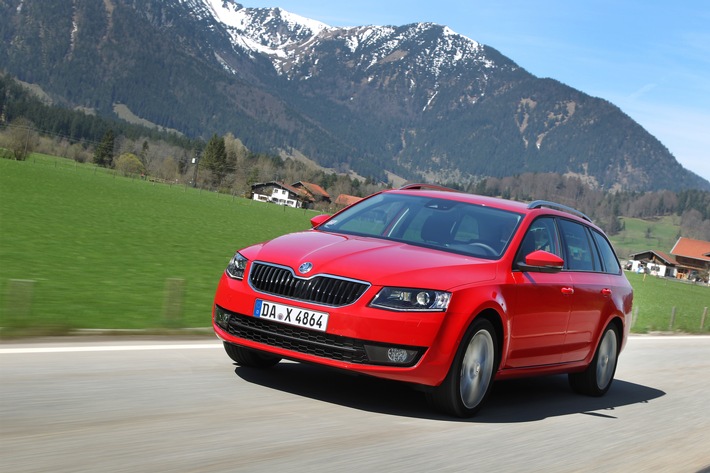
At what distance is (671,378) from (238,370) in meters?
6.85

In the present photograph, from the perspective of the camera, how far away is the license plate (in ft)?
20.8

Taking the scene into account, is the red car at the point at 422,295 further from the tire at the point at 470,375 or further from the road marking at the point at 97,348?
the road marking at the point at 97,348

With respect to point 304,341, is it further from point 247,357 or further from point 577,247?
point 577,247

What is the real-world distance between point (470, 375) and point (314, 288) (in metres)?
1.35

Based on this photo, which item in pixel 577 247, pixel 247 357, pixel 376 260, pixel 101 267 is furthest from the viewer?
pixel 101 267

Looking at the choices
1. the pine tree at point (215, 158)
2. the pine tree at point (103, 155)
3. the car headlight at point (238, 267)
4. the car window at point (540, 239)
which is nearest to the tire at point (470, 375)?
the car window at point (540, 239)

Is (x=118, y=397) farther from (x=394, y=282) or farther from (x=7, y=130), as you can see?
(x=7, y=130)

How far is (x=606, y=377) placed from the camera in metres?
9.55

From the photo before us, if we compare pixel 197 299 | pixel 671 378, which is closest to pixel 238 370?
pixel 671 378

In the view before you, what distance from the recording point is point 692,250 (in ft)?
621

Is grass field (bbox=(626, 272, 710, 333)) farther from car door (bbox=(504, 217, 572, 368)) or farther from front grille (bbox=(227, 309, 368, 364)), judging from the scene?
front grille (bbox=(227, 309, 368, 364))

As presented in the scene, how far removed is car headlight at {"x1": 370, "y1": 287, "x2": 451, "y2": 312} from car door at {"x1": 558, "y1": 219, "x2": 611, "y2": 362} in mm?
2261

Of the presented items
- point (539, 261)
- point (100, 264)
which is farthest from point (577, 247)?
point (100, 264)

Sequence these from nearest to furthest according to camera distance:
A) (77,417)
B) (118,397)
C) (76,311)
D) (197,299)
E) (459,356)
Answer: (77,417)
(118,397)
(459,356)
(76,311)
(197,299)
